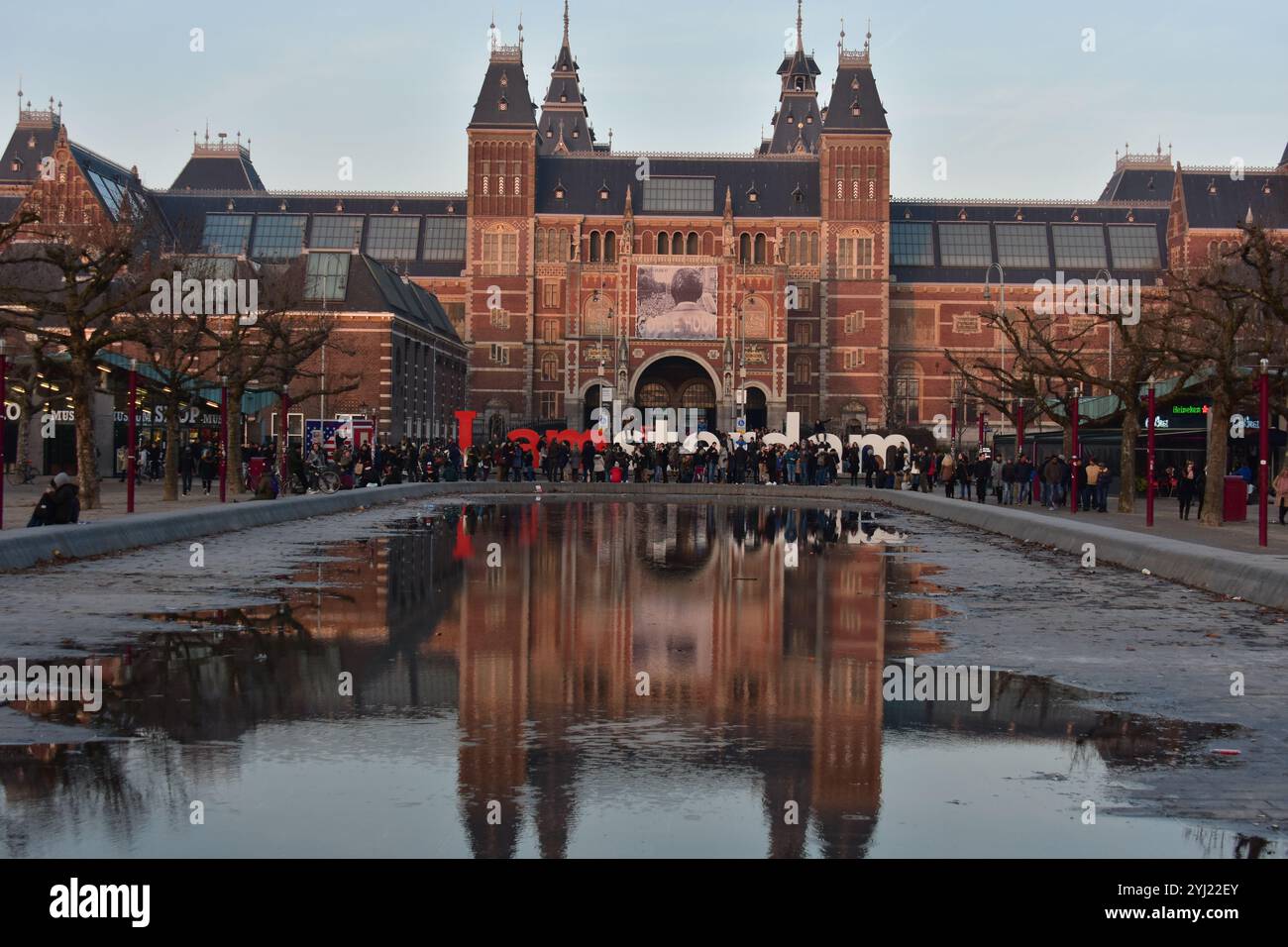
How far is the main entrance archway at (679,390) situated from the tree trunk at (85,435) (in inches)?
3203

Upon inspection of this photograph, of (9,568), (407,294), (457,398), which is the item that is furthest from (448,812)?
(457,398)

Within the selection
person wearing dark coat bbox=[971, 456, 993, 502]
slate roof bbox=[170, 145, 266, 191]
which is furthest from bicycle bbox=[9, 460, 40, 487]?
slate roof bbox=[170, 145, 266, 191]

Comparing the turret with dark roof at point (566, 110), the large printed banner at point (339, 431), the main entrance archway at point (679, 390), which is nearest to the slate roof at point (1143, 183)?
the main entrance archway at point (679, 390)

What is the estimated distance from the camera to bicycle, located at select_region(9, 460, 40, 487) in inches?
1813

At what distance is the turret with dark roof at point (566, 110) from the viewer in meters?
134

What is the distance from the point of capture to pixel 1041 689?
413 inches

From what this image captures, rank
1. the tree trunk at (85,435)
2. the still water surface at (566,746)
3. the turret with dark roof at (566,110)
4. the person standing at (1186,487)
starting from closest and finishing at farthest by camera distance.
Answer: the still water surface at (566,746)
the tree trunk at (85,435)
the person standing at (1186,487)
the turret with dark roof at (566,110)

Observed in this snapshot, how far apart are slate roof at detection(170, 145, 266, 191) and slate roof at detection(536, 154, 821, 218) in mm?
26665

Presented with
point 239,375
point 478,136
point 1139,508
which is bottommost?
point 1139,508

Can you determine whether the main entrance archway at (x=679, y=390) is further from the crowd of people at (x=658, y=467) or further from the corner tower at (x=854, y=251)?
the crowd of people at (x=658, y=467)

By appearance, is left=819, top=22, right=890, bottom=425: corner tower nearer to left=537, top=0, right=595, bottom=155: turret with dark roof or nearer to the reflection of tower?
left=537, top=0, right=595, bottom=155: turret with dark roof

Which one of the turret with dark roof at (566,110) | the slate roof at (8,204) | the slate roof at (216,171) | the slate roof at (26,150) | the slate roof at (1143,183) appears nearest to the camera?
the slate roof at (8,204)
